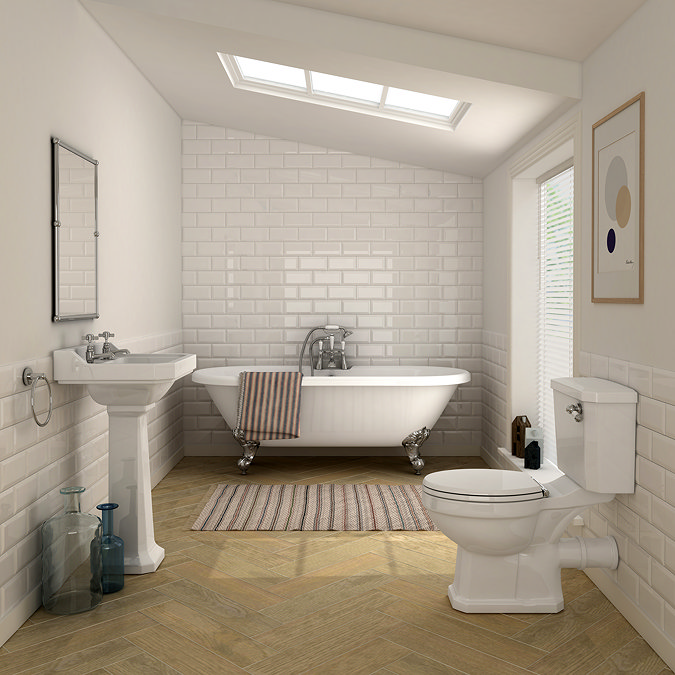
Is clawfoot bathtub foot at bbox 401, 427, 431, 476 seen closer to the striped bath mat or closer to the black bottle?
the striped bath mat

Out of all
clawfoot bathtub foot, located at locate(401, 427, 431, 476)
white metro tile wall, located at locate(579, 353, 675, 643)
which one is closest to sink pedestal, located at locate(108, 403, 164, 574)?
white metro tile wall, located at locate(579, 353, 675, 643)

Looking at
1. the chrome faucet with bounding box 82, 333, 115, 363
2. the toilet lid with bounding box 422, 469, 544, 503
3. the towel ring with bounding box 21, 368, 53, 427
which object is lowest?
the toilet lid with bounding box 422, 469, 544, 503

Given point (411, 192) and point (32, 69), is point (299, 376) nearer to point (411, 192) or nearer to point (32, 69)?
point (411, 192)

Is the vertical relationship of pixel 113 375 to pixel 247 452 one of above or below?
above

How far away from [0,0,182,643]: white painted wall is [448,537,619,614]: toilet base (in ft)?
6.01

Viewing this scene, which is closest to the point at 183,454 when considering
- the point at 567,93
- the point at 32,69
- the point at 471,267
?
the point at 471,267

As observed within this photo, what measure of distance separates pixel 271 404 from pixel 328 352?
37.4 inches

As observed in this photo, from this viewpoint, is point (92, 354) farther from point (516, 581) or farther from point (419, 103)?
point (419, 103)

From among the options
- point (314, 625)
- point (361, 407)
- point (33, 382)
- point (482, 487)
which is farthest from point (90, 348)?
point (361, 407)

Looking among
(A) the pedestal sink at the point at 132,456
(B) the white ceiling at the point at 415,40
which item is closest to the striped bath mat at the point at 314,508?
(A) the pedestal sink at the point at 132,456

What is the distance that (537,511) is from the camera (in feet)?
9.54

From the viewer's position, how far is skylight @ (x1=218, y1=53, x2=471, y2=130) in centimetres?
461

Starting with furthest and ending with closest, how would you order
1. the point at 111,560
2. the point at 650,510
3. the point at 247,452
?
the point at 247,452 < the point at 111,560 < the point at 650,510

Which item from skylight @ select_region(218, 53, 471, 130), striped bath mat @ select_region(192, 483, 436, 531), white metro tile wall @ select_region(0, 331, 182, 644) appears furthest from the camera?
skylight @ select_region(218, 53, 471, 130)
